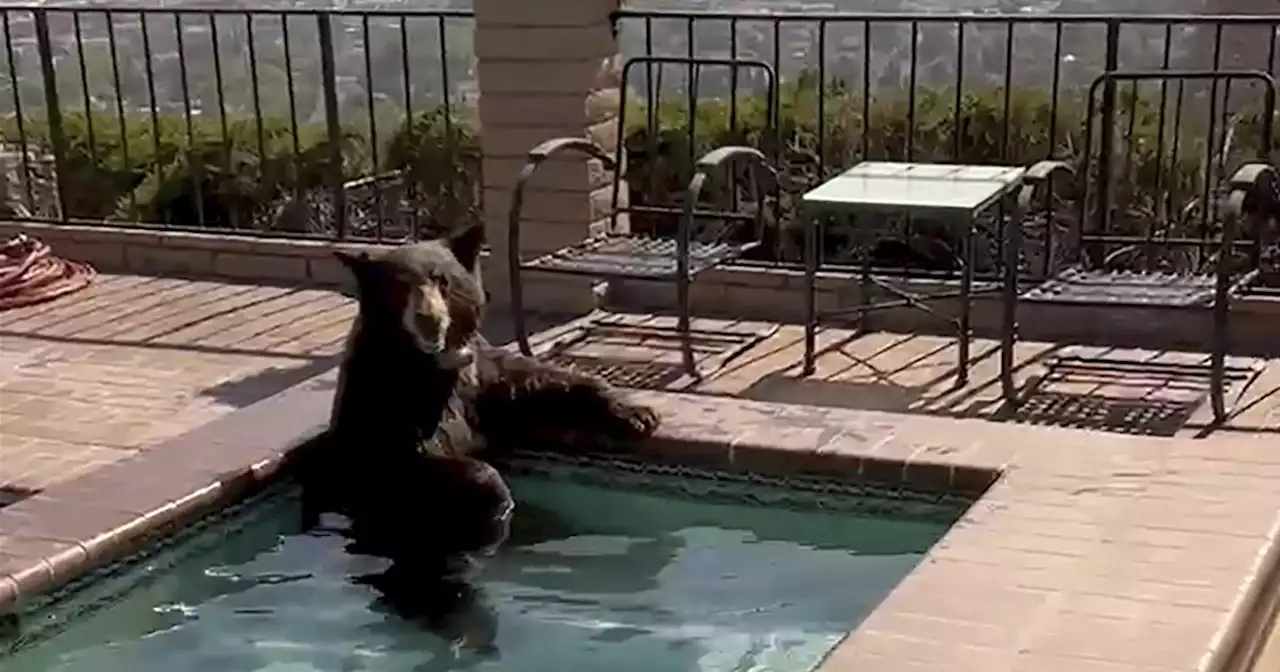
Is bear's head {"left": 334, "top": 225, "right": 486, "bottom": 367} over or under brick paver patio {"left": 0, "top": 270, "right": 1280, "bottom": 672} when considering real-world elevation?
over

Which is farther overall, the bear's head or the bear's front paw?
the bear's front paw

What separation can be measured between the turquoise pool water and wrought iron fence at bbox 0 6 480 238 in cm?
251

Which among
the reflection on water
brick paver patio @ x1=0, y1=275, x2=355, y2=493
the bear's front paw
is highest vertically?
the bear's front paw

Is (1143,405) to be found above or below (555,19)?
below

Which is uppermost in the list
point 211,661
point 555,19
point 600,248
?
point 555,19

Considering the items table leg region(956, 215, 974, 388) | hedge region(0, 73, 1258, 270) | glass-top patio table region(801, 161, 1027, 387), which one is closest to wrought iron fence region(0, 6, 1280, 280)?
hedge region(0, 73, 1258, 270)

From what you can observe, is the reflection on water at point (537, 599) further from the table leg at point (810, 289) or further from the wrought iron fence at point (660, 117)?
the wrought iron fence at point (660, 117)

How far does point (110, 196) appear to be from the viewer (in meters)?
7.70

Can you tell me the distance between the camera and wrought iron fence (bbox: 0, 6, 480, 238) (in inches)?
263

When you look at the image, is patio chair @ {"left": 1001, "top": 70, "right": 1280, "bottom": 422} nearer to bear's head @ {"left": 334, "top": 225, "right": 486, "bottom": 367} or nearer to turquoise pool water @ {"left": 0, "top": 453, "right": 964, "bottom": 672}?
turquoise pool water @ {"left": 0, "top": 453, "right": 964, "bottom": 672}

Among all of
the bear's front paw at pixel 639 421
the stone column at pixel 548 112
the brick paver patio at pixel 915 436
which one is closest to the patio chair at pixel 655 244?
the stone column at pixel 548 112

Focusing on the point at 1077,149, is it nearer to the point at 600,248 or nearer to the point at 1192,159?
the point at 1192,159

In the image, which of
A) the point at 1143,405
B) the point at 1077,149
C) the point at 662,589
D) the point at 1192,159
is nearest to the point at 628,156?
the point at 1077,149

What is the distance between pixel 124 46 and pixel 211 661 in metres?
6.42
